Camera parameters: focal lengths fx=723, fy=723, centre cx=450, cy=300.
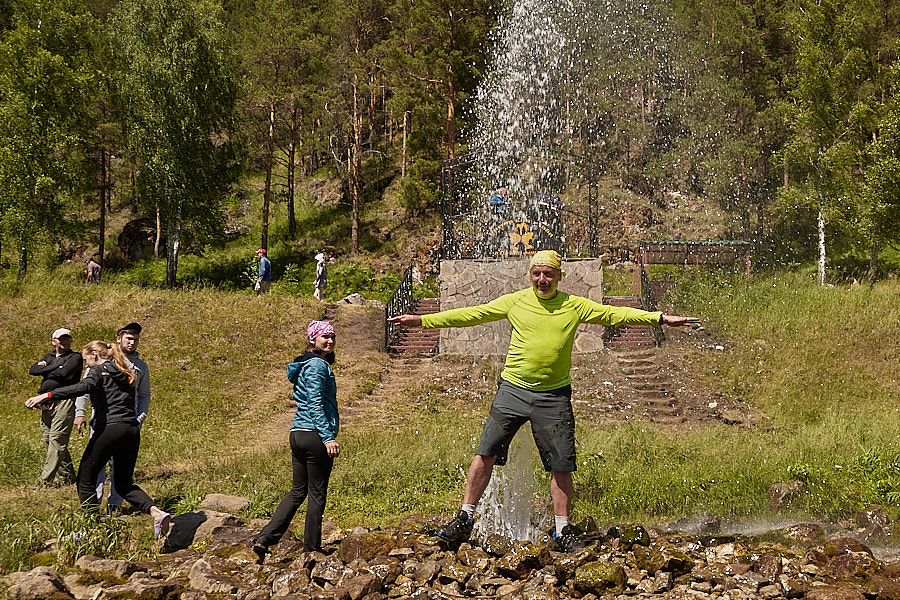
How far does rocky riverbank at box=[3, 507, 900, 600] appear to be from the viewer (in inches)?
179

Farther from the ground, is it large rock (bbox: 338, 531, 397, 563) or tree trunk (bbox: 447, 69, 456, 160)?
tree trunk (bbox: 447, 69, 456, 160)

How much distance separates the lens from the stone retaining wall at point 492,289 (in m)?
15.9

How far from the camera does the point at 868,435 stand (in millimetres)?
10008

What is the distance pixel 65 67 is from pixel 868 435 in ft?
85.6

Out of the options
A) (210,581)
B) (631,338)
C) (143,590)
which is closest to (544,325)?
(210,581)

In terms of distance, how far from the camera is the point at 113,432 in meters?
6.10

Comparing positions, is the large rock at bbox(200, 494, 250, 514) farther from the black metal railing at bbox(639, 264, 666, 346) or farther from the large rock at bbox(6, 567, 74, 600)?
the black metal railing at bbox(639, 264, 666, 346)

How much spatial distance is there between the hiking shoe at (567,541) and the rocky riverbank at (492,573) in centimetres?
6

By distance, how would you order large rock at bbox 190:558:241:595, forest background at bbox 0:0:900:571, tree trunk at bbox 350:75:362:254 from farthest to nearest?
tree trunk at bbox 350:75:362:254, forest background at bbox 0:0:900:571, large rock at bbox 190:558:241:595

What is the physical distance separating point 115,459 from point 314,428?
2.20 meters

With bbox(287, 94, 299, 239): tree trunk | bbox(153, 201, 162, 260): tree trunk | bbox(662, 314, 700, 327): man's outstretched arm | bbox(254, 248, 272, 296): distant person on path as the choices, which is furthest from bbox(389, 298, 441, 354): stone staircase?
bbox(153, 201, 162, 260): tree trunk

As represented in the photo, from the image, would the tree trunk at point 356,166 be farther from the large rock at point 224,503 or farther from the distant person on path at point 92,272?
the large rock at point 224,503

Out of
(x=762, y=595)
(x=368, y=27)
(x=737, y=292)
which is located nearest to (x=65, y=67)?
(x=368, y=27)

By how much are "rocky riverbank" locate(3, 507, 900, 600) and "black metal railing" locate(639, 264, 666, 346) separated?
11.2 metres
